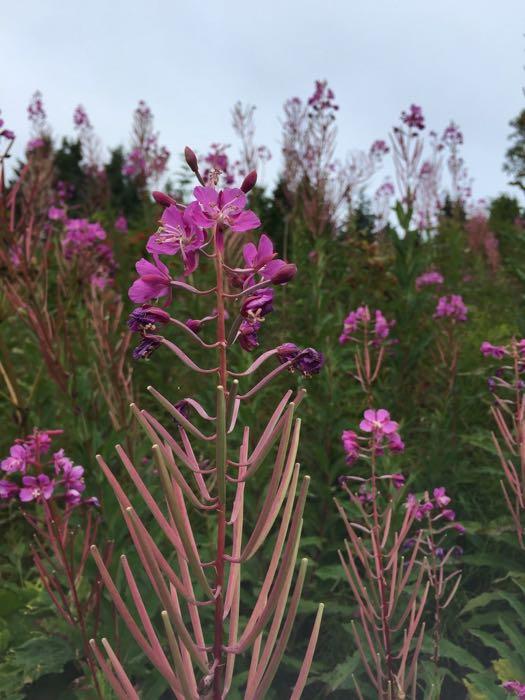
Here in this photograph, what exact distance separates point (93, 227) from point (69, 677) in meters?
2.78

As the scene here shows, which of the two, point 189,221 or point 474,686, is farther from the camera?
point 474,686

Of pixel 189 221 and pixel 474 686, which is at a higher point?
pixel 189 221

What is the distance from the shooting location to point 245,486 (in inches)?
118

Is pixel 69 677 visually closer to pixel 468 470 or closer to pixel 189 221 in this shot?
pixel 468 470

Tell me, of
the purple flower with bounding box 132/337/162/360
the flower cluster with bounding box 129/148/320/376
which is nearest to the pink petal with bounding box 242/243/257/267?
the flower cluster with bounding box 129/148/320/376

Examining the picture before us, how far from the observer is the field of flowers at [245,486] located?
1033 mm

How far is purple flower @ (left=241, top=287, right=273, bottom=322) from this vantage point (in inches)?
40.9

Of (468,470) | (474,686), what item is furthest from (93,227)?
(474,686)

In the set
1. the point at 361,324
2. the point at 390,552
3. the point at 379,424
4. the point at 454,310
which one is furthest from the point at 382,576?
the point at 454,310

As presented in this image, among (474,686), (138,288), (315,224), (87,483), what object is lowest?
(474,686)

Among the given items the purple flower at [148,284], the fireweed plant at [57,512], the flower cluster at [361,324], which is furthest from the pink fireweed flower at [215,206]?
the flower cluster at [361,324]

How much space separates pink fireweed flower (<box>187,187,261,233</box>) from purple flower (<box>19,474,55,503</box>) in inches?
60.2

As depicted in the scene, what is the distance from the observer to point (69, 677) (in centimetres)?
283

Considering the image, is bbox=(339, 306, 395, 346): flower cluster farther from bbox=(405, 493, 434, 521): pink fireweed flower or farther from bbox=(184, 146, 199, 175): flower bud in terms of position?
bbox=(184, 146, 199, 175): flower bud
